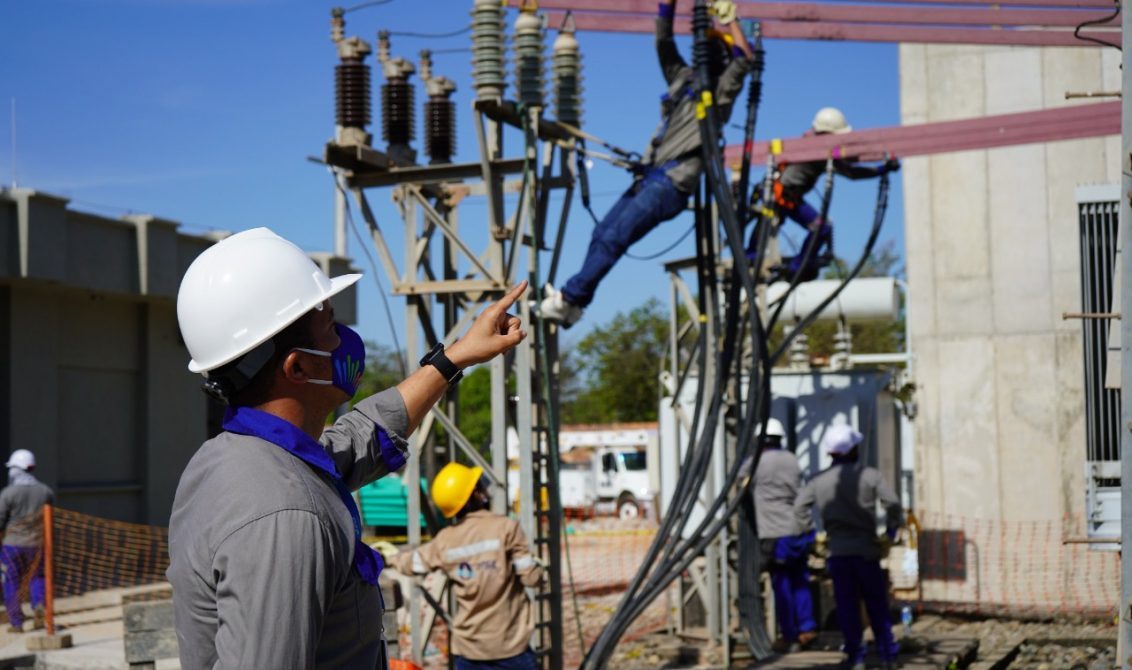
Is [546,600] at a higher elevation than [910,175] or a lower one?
lower

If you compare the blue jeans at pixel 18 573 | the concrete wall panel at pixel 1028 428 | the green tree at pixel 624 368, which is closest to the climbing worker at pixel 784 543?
the concrete wall panel at pixel 1028 428

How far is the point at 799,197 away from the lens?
39.1 feet

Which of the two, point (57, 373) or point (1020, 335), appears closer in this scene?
point (1020, 335)

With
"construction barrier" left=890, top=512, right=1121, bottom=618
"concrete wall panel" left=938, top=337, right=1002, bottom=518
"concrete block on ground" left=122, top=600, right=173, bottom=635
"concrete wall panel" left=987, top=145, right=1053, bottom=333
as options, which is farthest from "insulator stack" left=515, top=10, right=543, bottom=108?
"construction barrier" left=890, top=512, right=1121, bottom=618

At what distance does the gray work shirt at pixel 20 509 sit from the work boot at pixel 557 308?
6950 mm

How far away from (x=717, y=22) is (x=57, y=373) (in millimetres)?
14063

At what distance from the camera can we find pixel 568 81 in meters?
10.3

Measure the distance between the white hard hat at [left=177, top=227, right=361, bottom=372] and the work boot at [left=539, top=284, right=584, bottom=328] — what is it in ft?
23.0

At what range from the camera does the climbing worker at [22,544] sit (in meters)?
13.6

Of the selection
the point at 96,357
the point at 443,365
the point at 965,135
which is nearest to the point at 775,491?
the point at 965,135

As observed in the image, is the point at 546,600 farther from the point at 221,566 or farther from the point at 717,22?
the point at 221,566

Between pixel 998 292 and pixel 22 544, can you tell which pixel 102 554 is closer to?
pixel 22 544

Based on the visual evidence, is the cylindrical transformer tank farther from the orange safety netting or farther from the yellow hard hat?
the yellow hard hat

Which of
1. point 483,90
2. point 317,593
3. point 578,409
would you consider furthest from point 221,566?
point 578,409
